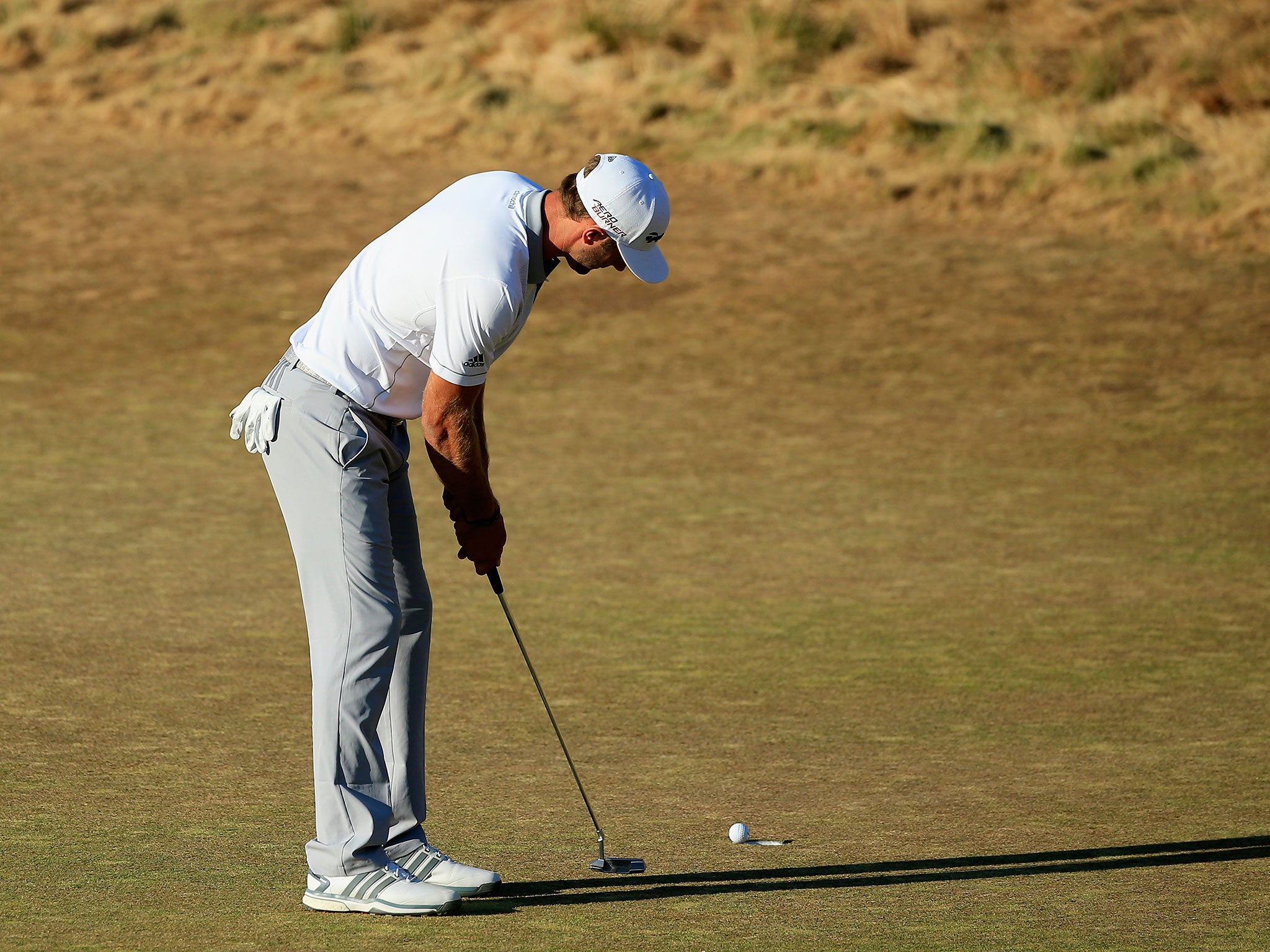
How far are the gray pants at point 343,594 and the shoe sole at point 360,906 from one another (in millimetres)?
65

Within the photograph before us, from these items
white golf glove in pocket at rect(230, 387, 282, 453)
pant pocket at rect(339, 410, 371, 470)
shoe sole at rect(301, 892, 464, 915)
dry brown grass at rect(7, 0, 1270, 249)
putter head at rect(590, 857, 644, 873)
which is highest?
dry brown grass at rect(7, 0, 1270, 249)

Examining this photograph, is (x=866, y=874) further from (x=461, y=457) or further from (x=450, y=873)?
(x=461, y=457)

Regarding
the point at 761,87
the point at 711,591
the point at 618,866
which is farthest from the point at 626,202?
the point at 761,87

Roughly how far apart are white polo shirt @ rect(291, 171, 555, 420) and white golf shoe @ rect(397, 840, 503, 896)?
3.78 ft

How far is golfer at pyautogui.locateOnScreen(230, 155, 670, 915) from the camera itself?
460cm

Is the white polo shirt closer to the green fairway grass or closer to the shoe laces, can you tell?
the shoe laces

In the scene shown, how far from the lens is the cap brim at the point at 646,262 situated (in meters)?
4.77

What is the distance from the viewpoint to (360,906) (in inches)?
182

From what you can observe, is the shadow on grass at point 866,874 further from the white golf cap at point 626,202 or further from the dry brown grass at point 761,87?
the dry brown grass at point 761,87

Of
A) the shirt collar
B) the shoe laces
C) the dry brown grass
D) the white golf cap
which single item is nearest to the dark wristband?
the shirt collar

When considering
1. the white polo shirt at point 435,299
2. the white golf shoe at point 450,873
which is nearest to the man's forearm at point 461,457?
the white polo shirt at point 435,299

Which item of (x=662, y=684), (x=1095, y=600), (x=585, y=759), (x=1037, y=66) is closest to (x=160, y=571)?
(x=662, y=684)

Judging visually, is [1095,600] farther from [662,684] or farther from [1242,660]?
[662,684]

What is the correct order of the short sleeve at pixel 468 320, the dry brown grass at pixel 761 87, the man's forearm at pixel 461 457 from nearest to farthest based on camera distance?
the short sleeve at pixel 468 320, the man's forearm at pixel 461 457, the dry brown grass at pixel 761 87
